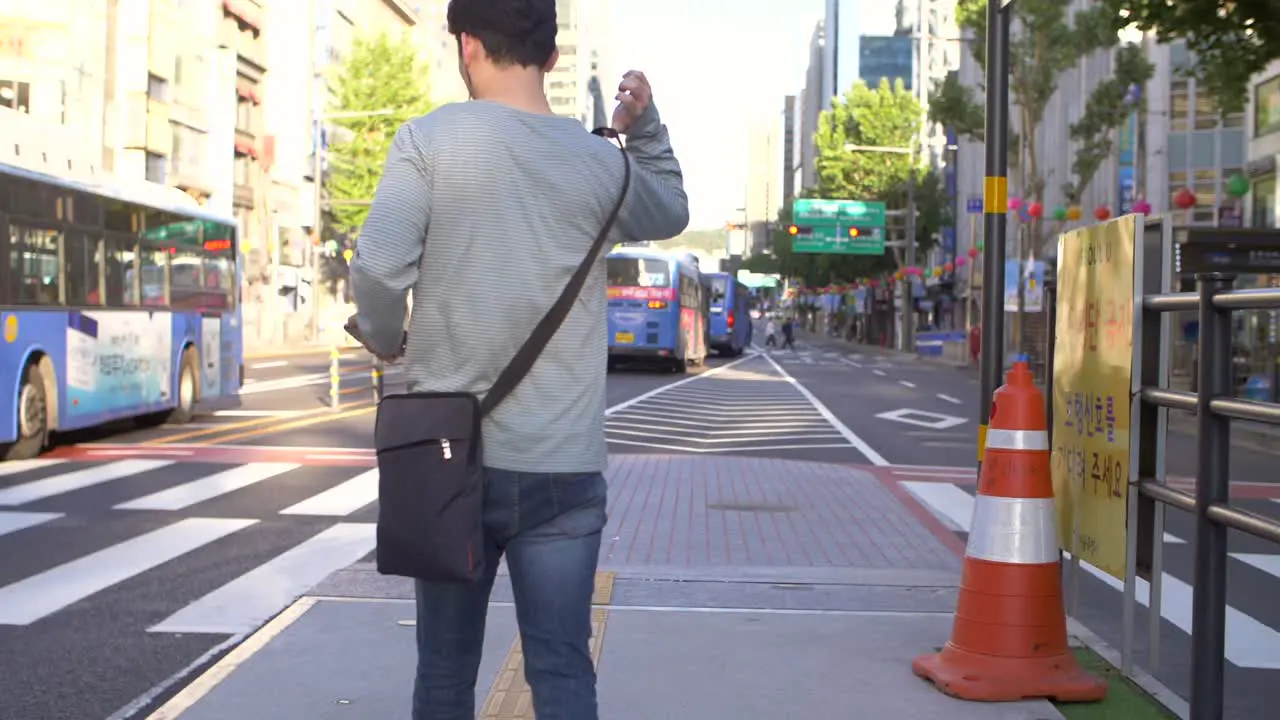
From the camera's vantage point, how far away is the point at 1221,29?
16.1 meters

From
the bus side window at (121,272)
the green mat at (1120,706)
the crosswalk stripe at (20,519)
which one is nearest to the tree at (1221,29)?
the bus side window at (121,272)

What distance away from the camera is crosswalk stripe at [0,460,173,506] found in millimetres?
10555

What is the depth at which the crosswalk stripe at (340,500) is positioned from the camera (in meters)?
9.86

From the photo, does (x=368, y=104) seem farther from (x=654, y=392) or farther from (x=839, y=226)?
(x=654, y=392)

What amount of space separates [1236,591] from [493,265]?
6.02 m

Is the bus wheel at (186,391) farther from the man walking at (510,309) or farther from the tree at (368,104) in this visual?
the tree at (368,104)

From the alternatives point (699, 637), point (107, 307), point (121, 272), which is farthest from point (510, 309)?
point (121, 272)

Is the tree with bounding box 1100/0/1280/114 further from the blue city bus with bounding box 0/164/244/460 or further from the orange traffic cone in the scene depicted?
the orange traffic cone

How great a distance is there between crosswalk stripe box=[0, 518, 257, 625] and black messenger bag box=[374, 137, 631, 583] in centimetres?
391

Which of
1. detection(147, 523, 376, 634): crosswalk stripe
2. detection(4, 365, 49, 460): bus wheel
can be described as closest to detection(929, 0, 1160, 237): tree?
detection(4, 365, 49, 460): bus wheel

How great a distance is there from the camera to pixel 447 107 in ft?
9.64

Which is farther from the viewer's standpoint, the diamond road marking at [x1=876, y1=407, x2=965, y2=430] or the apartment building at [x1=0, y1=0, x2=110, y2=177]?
the apartment building at [x1=0, y1=0, x2=110, y2=177]

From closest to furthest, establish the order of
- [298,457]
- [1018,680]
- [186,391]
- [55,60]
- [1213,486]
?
1. [1213,486]
2. [1018,680]
3. [298,457]
4. [186,391]
5. [55,60]

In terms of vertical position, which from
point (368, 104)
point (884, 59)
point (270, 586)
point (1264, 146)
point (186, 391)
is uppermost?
point (884, 59)
